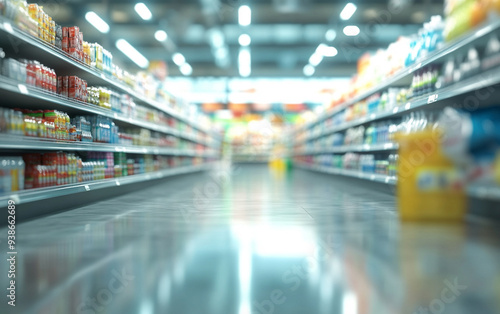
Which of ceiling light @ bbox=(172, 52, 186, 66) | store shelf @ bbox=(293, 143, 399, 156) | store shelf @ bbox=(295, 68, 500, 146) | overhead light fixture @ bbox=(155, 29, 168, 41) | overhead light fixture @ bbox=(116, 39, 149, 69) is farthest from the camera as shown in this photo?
ceiling light @ bbox=(172, 52, 186, 66)

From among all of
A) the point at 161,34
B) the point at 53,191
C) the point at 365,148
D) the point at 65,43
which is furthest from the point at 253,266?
the point at 161,34

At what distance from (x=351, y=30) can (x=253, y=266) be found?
14915mm

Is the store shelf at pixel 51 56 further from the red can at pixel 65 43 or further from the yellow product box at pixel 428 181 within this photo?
the yellow product box at pixel 428 181

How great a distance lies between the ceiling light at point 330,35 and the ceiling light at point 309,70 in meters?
5.12

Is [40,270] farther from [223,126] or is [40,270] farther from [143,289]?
[223,126]

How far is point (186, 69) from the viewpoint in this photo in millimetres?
22297

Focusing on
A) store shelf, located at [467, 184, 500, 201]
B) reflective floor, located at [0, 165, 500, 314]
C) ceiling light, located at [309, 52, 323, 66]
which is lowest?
reflective floor, located at [0, 165, 500, 314]

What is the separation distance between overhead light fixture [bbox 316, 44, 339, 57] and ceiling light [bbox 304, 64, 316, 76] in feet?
6.55

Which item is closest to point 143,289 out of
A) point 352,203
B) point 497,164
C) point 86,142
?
point 497,164

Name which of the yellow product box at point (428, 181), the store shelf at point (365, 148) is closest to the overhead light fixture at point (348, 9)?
the store shelf at point (365, 148)

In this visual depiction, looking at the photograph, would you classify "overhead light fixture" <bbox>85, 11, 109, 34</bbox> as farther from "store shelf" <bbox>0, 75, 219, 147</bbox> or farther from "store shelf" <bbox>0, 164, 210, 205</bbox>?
"store shelf" <bbox>0, 164, 210, 205</bbox>

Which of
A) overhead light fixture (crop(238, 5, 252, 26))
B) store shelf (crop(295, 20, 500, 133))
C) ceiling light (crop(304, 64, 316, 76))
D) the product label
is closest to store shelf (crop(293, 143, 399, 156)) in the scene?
store shelf (crop(295, 20, 500, 133))

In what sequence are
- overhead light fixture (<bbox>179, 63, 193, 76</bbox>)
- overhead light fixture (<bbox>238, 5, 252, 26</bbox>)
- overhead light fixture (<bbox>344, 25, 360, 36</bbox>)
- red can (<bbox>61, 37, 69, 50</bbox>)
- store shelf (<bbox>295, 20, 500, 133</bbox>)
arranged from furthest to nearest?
overhead light fixture (<bbox>179, 63, 193, 76</bbox>) < overhead light fixture (<bbox>344, 25, 360, 36</bbox>) < overhead light fixture (<bbox>238, 5, 252, 26</bbox>) < red can (<bbox>61, 37, 69, 50</bbox>) < store shelf (<bbox>295, 20, 500, 133</bbox>)

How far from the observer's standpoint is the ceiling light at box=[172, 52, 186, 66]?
62.4 feet
